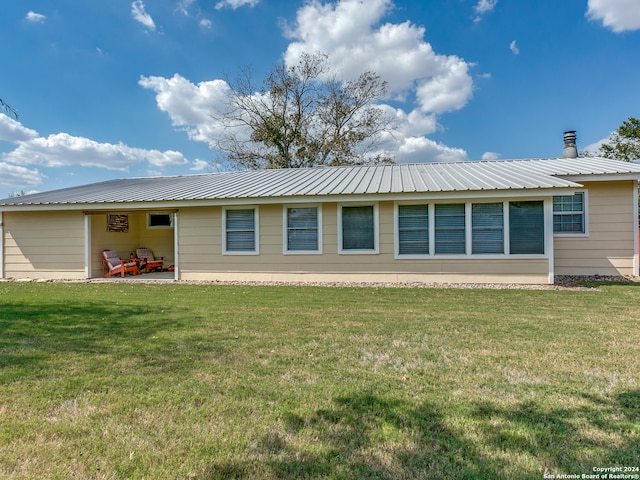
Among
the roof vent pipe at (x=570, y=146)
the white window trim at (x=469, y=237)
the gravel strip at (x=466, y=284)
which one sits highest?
the roof vent pipe at (x=570, y=146)

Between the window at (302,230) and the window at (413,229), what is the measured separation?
2441 mm

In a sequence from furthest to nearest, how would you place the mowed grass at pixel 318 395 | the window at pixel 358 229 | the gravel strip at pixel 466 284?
the window at pixel 358 229, the gravel strip at pixel 466 284, the mowed grass at pixel 318 395

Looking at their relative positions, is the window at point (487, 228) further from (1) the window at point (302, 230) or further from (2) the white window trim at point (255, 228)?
(2) the white window trim at point (255, 228)

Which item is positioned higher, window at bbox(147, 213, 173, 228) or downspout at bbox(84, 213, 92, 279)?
window at bbox(147, 213, 173, 228)

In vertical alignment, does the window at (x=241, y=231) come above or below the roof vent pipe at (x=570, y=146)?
below

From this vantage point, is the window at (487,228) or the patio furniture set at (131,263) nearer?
the window at (487,228)

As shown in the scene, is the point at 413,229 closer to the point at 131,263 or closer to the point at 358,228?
the point at 358,228

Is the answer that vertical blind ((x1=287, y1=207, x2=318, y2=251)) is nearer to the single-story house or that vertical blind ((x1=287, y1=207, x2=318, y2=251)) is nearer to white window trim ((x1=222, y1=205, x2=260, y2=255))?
the single-story house

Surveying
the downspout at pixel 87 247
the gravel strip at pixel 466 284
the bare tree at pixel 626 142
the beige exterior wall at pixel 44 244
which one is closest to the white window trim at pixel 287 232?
the gravel strip at pixel 466 284

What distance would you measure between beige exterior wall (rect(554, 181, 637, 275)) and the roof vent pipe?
3473 mm

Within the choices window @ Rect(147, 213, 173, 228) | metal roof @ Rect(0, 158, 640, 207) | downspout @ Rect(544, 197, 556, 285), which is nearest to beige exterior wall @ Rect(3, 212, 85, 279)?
metal roof @ Rect(0, 158, 640, 207)

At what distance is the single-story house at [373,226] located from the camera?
9.28m

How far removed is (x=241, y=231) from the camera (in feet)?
35.1

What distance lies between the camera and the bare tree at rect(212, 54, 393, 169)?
24500 mm
